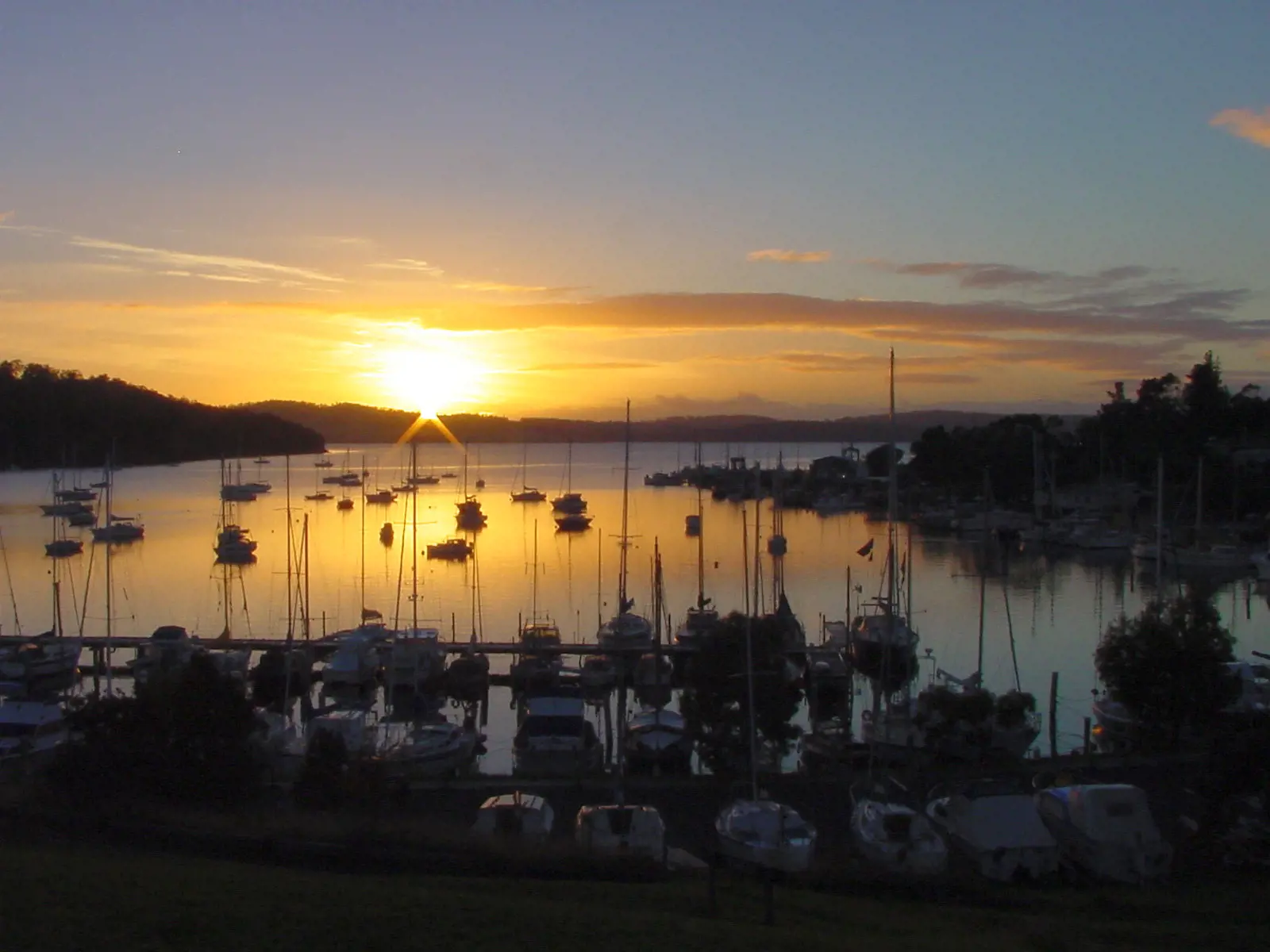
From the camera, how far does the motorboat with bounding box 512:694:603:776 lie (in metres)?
18.8

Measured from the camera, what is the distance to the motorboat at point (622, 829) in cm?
1165

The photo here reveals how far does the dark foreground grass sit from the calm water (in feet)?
37.6

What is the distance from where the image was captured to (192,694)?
12.3m

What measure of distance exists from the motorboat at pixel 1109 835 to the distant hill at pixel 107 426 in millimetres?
85651

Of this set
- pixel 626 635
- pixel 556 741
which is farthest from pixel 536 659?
pixel 556 741

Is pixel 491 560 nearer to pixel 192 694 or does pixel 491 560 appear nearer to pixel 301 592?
pixel 301 592

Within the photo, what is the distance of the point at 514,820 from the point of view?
1217 centimetres

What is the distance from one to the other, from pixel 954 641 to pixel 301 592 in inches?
872

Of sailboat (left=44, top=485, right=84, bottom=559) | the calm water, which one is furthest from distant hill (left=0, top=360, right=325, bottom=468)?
sailboat (left=44, top=485, right=84, bottom=559)

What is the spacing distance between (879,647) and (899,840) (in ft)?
46.5

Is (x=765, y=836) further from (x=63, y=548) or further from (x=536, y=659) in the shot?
(x=63, y=548)

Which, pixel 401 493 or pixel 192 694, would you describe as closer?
pixel 192 694

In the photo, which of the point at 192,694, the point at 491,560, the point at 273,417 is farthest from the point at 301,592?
the point at 273,417

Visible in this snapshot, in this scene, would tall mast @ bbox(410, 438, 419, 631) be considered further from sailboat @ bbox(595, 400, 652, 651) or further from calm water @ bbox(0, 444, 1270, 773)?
sailboat @ bbox(595, 400, 652, 651)
